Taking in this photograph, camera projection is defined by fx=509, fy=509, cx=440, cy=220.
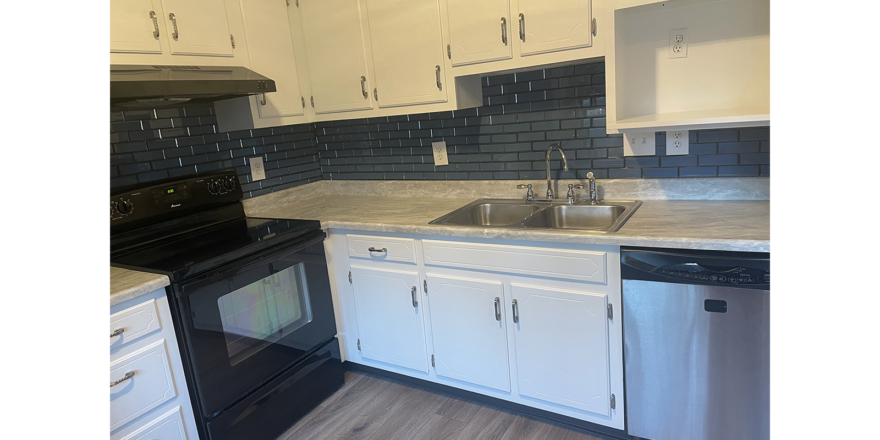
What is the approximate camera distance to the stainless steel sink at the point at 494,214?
2463mm

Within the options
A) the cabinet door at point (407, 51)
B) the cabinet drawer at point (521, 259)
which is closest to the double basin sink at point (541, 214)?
the cabinet drawer at point (521, 259)

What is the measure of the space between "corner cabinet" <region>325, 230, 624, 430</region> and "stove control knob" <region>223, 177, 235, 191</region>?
0.66 m

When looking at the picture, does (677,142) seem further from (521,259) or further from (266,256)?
(266,256)

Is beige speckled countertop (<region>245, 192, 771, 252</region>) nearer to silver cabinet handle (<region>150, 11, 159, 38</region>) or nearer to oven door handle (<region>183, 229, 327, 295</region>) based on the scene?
oven door handle (<region>183, 229, 327, 295</region>)

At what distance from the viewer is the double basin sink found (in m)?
2.26

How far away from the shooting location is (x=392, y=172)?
300 cm

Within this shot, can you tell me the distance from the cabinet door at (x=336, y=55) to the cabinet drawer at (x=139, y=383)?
1490mm

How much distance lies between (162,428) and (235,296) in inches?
20.4

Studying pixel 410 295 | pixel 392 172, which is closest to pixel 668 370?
pixel 410 295

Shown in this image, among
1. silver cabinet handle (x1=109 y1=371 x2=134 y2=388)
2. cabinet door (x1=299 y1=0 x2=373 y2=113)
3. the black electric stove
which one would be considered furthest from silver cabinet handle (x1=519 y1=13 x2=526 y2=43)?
silver cabinet handle (x1=109 y1=371 x2=134 y2=388)

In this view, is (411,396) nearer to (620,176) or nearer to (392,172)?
(392,172)

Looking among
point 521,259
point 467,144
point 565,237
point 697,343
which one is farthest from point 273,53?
point 697,343

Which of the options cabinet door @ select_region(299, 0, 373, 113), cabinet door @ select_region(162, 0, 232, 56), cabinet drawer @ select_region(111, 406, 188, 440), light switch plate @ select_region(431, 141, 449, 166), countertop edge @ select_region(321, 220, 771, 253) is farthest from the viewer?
light switch plate @ select_region(431, 141, 449, 166)

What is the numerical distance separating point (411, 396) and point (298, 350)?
0.60 metres
